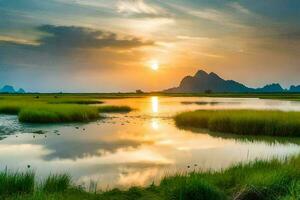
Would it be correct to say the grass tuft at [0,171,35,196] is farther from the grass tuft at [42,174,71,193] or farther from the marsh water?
the marsh water

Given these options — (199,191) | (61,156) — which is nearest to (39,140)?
(61,156)

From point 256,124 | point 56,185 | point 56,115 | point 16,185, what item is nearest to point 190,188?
point 56,185

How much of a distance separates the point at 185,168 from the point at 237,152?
17.2ft

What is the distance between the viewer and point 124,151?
806 inches

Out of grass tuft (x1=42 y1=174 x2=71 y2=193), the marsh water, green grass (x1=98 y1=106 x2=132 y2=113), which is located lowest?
the marsh water

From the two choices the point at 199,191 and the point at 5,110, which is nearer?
the point at 199,191

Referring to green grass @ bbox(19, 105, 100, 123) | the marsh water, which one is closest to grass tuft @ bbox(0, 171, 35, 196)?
the marsh water

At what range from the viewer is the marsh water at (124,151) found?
15.4 meters

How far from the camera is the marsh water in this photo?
50.6ft

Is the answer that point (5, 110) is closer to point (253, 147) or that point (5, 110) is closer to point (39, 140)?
point (39, 140)

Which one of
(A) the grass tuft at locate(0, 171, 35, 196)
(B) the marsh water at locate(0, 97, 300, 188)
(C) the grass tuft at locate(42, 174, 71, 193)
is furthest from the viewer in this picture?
(B) the marsh water at locate(0, 97, 300, 188)

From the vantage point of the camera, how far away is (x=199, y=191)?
10.1m

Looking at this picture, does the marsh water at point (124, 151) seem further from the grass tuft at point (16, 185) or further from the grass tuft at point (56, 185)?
the grass tuft at point (16, 185)

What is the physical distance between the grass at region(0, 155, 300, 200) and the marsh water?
1.90 metres
